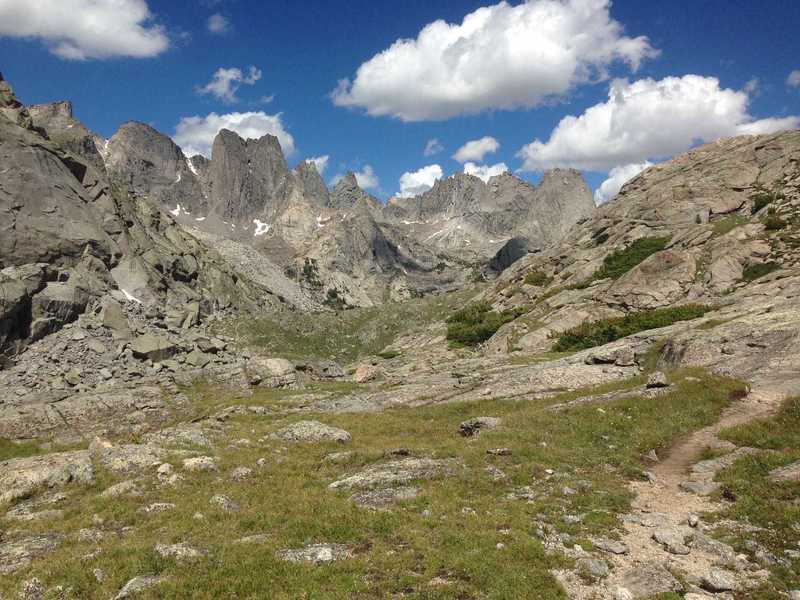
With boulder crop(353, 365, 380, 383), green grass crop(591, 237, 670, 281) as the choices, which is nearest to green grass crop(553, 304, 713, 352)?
green grass crop(591, 237, 670, 281)

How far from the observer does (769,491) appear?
16.5 metres

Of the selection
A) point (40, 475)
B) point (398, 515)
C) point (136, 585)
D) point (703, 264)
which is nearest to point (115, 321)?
point (40, 475)

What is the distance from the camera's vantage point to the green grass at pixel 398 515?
44.0 ft

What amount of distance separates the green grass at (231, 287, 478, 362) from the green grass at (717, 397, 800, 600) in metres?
86.4

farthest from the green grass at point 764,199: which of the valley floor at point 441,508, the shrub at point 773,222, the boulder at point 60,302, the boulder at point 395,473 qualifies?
the boulder at point 60,302

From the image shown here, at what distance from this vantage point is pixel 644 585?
12.4 metres

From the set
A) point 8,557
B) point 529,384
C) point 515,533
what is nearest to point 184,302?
point 529,384

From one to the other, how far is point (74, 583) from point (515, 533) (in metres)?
12.9

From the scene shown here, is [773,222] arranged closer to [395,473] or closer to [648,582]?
[395,473]

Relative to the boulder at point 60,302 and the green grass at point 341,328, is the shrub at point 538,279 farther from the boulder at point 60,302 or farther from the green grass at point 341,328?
the boulder at point 60,302

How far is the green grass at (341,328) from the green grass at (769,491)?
3403 inches

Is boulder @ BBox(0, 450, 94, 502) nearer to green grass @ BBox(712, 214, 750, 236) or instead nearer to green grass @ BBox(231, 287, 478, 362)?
green grass @ BBox(712, 214, 750, 236)

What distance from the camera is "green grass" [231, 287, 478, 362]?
347 feet

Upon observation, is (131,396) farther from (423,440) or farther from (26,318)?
(423,440)
